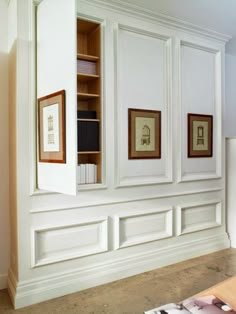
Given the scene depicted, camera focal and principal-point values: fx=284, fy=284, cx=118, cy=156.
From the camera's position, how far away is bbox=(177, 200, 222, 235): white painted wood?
3342mm

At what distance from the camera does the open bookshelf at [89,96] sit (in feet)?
8.78

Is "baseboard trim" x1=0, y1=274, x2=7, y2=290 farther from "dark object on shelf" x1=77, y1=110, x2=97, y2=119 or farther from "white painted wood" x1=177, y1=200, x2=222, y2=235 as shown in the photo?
"white painted wood" x1=177, y1=200, x2=222, y2=235

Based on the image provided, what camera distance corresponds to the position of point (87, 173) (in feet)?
9.08

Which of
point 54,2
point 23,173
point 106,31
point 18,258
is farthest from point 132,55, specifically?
point 18,258

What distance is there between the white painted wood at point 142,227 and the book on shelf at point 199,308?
1.56 metres

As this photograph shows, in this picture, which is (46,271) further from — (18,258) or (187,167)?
(187,167)

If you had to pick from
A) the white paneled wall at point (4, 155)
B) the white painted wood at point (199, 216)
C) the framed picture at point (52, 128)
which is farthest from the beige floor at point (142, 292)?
the framed picture at point (52, 128)

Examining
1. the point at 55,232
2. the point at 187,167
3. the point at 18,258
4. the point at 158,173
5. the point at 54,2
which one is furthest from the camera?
the point at 187,167

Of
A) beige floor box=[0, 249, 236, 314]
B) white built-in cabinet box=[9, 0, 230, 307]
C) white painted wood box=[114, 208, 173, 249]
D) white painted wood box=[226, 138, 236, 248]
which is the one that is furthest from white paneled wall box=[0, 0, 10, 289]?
white painted wood box=[226, 138, 236, 248]

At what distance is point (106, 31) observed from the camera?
2768 mm

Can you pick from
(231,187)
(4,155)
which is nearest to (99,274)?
(4,155)

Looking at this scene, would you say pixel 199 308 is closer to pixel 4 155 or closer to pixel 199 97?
pixel 4 155

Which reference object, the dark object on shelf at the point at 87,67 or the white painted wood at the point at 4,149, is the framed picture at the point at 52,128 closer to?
the white painted wood at the point at 4,149

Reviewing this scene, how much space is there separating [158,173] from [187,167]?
17.8 inches
